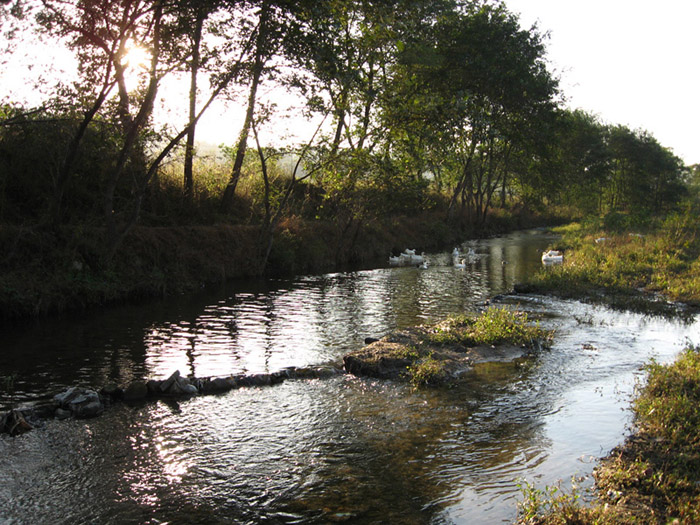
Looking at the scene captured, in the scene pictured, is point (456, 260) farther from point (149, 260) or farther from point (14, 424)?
point (14, 424)

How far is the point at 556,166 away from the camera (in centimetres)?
5350

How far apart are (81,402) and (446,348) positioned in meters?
6.87

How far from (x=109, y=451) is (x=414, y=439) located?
397 cm

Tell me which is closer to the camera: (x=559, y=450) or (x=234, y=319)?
(x=559, y=450)

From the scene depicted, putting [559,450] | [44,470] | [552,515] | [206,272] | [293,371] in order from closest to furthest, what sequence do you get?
[552,515], [44,470], [559,450], [293,371], [206,272]

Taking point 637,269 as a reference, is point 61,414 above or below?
below

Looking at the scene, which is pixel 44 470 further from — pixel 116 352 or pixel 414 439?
pixel 116 352

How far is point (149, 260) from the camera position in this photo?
19.2 metres

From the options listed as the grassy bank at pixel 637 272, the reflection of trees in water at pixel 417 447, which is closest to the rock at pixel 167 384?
the reflection of trees in water at pixel 417 447

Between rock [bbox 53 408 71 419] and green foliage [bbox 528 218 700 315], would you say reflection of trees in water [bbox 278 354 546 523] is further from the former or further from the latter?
green foliage [bbox 528 218 700 315]

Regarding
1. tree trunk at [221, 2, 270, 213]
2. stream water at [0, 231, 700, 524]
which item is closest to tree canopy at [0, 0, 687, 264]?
tree trunk at [221, 2, 270, 213]

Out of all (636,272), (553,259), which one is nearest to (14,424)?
(636,272)

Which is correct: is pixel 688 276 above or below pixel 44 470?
above

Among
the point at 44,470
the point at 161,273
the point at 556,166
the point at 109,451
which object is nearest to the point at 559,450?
the point at 109,451
